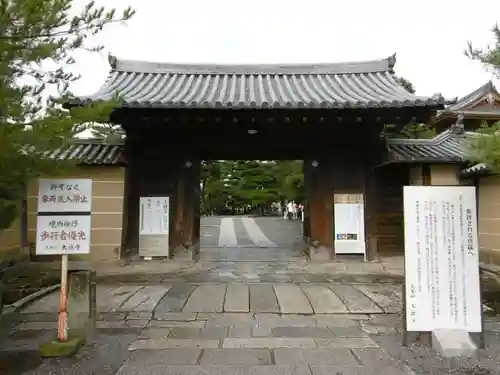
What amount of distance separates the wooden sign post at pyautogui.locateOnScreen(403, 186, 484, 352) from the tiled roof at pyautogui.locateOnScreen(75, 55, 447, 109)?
4.80 metres

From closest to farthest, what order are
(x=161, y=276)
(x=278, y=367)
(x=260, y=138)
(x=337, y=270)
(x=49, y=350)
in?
(x=278, y=367) → (x=49, y=350) → (x=161, y=276) → (x=337, y=270) → (x=260, y=138)

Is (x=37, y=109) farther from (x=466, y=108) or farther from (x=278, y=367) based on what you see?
(x=466, y=108)

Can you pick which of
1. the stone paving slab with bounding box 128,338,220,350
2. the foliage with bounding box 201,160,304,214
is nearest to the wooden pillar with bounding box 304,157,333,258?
the stone paving slab with bounding box 128,338,220,350

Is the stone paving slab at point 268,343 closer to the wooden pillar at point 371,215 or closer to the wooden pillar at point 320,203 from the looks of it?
the wooden pillar at point 320,203

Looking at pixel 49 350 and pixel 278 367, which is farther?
Answer: pixel 49 350

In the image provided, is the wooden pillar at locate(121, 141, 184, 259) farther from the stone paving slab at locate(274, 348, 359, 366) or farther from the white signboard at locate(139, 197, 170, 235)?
the stone paving slab at locate(274, 348, 359, 366)

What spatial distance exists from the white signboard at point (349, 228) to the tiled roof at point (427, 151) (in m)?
1.63

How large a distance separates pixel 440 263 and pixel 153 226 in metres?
7.39

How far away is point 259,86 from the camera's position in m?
11.9

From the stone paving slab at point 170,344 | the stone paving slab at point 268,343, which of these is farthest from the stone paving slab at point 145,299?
the stone paving slab at point 268,343

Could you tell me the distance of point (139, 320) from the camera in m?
5.55

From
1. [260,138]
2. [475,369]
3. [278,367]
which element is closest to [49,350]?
[278,367]

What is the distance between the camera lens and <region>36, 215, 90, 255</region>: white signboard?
4453 mm

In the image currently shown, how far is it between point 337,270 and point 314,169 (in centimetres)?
275
